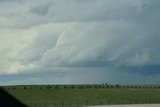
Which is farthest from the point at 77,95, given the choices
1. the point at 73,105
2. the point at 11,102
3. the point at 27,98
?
the point at 11,102

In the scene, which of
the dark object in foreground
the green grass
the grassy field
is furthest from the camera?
the green grass

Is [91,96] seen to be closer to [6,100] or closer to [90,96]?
[90,96]


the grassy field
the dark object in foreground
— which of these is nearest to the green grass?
the grassy field

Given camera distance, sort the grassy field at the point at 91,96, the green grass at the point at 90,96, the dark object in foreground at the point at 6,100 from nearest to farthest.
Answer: the dark object in foreground at the point at 6,100, the grassy field at the point at 91,96, the green grass at the point at 90,96

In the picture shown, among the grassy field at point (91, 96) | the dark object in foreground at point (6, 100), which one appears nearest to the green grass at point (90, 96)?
the grassy field at point (91, 96)

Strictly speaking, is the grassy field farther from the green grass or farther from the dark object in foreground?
the dark object in foreground

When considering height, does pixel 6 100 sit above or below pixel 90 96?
below

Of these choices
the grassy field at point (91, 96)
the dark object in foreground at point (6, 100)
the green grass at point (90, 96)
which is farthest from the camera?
the green grass at point (90, 96)

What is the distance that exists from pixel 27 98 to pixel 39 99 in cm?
313

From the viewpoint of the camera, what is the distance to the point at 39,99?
14062 centimetres

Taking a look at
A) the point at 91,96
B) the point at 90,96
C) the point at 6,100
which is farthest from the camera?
the point at 91,96

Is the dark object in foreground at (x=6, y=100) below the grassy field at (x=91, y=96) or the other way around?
below

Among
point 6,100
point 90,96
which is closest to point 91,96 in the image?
point 90,96

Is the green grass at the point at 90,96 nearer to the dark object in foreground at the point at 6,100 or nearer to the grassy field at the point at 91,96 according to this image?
the grassy field at the point at 91,96
